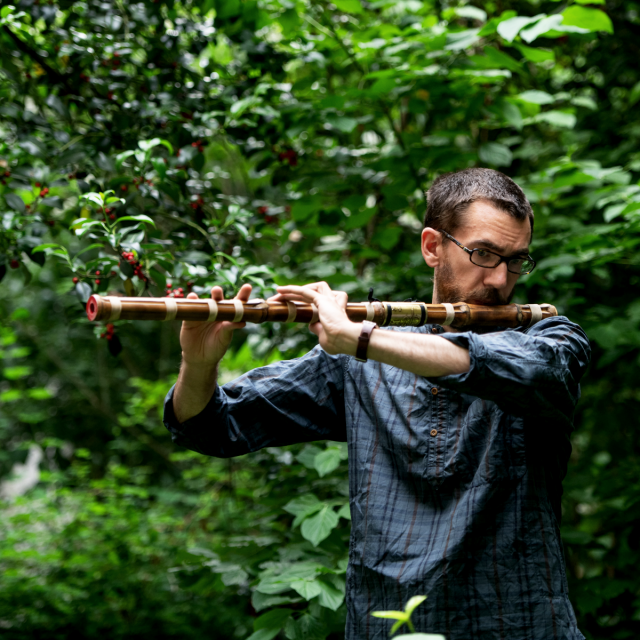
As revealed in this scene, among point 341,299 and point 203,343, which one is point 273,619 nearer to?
point 203,343

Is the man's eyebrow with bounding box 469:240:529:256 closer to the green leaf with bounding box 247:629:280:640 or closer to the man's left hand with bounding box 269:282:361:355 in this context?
the man's left hand with bounding box 269:282:361:355

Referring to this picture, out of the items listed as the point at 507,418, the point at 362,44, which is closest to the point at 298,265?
the point at 362,44

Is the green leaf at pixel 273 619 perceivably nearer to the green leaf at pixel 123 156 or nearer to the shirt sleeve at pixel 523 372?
the shirt sleeve at pixel 523 372

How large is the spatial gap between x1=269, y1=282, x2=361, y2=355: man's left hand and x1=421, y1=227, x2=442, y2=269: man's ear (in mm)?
495

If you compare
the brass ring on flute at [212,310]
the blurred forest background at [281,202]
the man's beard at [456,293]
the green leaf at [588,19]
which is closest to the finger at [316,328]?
the brass ring on flute at [212,310]

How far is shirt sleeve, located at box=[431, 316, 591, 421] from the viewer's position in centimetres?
140

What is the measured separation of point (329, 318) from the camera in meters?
1.46

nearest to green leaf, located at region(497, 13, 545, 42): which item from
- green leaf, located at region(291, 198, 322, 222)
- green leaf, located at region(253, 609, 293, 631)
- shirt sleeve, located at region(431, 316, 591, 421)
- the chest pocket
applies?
green leaf, located at region(291, 198, 322, 222)

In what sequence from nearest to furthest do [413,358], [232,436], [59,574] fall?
1. [413,358]
2. [232,436]
3. [59,574]

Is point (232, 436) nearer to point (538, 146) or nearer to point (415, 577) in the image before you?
point (415, 577)

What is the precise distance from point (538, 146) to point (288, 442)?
278cm

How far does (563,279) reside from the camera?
3021 mm

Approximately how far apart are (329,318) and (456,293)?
56 cm

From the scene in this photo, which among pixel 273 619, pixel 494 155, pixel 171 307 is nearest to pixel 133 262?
pixel 171 307
